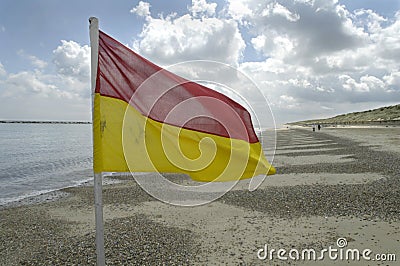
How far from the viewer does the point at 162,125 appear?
5.14m

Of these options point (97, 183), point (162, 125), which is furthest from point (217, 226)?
point (97, 183)

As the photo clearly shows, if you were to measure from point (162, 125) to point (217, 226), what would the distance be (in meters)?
5.09

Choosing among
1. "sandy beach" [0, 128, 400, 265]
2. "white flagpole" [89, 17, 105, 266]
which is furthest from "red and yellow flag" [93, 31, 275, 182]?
"sandy beach" [0, 128, 400, 265]

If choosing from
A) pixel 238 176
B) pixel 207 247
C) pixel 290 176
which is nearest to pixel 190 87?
pixel 238 176

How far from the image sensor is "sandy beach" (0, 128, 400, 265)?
24.1ft

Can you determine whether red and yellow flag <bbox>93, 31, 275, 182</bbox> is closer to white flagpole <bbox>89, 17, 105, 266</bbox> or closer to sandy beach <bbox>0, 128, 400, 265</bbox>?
white flagpole <bbox>89, 17, 105, 266</bbox>

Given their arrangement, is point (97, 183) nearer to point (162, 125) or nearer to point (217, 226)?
point (162, 125)

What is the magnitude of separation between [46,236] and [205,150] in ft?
20.6

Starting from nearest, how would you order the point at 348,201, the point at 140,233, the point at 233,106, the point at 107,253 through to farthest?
the point at 233,106, the point at 107,253, the point at 140,233, the point at 348,201

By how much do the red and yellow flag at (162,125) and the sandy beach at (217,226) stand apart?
2.67 m

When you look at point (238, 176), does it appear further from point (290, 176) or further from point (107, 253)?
point (290, 176)

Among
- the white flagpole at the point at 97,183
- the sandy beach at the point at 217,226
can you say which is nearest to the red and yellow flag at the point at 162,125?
the white flagpole at the point at 97,183

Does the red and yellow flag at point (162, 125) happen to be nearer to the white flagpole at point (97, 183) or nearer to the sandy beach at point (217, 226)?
the white flagpole at point (97, 183)

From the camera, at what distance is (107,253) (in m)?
7.43
